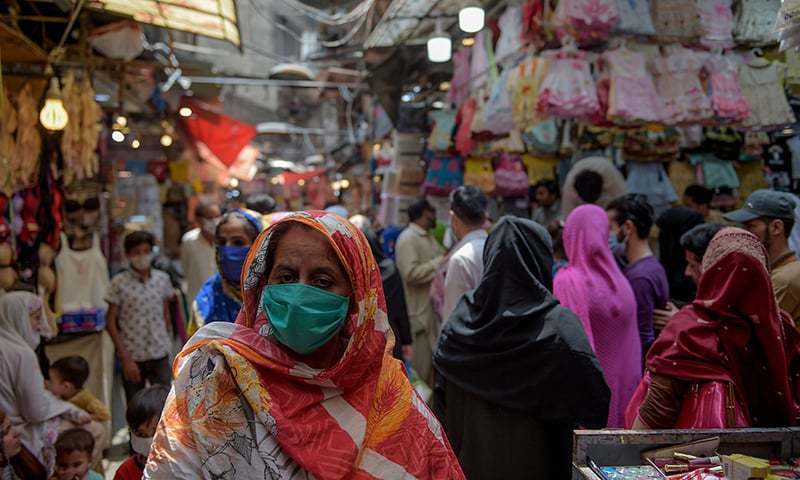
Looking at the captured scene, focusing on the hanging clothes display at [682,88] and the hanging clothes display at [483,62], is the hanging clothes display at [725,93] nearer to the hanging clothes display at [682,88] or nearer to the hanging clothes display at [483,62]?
the hanging clothes display at [682,88]

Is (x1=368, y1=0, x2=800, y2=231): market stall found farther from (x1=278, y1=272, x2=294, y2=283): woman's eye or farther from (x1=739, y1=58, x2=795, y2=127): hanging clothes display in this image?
(x1=278, y1=272, x2=294, y2=283): woman's eye

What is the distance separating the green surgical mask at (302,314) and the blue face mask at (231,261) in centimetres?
197

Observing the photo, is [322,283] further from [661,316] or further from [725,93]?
[725,93]

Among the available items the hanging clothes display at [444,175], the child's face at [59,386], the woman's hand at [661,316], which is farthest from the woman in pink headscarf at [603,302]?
the hanging clothes display at [444,175]

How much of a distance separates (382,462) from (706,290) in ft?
4.53

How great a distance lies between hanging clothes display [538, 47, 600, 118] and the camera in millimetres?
4941

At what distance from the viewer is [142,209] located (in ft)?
40.1

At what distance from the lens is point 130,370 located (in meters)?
5.33

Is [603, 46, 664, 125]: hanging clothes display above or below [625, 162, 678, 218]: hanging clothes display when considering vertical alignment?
above

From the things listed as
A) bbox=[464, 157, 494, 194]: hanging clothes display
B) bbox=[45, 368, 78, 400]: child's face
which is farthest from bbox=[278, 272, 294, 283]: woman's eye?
bbox=[464, 157, 494, 194]: hanging clothes display

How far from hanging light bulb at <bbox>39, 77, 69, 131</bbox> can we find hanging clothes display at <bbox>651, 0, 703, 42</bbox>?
4666 mm

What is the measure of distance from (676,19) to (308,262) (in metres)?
4.40

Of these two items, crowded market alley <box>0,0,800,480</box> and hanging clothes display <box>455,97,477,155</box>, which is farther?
hanging clothes display <box>455,97,477,155</box>

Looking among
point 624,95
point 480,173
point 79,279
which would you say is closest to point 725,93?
point 624,95
